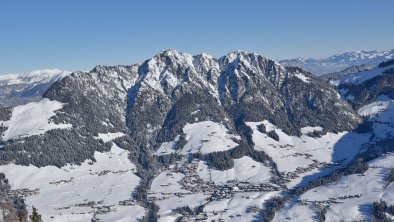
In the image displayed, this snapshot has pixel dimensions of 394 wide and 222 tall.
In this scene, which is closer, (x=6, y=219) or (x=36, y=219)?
(x=36, y=219)
